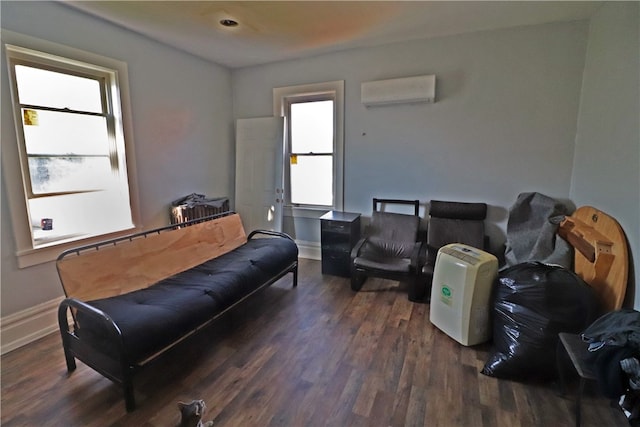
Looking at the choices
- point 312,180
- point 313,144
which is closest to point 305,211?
point 312,180

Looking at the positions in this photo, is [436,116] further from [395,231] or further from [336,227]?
[336,227]

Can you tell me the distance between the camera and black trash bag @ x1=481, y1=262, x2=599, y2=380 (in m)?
1.78

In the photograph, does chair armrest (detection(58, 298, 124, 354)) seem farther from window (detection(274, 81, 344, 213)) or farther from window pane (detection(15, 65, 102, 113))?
window (detection(274, 81, 344, 213))

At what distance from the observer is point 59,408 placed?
5.58 feet

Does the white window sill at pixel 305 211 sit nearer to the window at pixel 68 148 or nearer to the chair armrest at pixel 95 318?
the window at pixel 68 148

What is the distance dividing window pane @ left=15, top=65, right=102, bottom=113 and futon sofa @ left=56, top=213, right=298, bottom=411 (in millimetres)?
1294

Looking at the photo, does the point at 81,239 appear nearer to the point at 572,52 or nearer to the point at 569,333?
the point at 569,333

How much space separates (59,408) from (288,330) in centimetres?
143

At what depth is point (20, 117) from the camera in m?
2.27

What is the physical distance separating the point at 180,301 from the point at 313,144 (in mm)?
2649

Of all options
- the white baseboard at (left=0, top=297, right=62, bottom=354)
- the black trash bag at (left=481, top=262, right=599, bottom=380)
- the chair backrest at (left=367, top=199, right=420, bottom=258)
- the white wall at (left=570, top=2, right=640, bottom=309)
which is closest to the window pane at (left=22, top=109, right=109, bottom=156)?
the white baseboard at (left=0, top=297, right=62, bottom=354)

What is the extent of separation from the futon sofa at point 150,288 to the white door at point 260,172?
0.97 metres

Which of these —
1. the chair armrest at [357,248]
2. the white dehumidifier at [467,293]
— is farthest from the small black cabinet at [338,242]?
the white dehumidifier at [467,293]

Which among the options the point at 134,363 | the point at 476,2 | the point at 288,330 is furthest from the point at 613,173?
the point at 134,363
